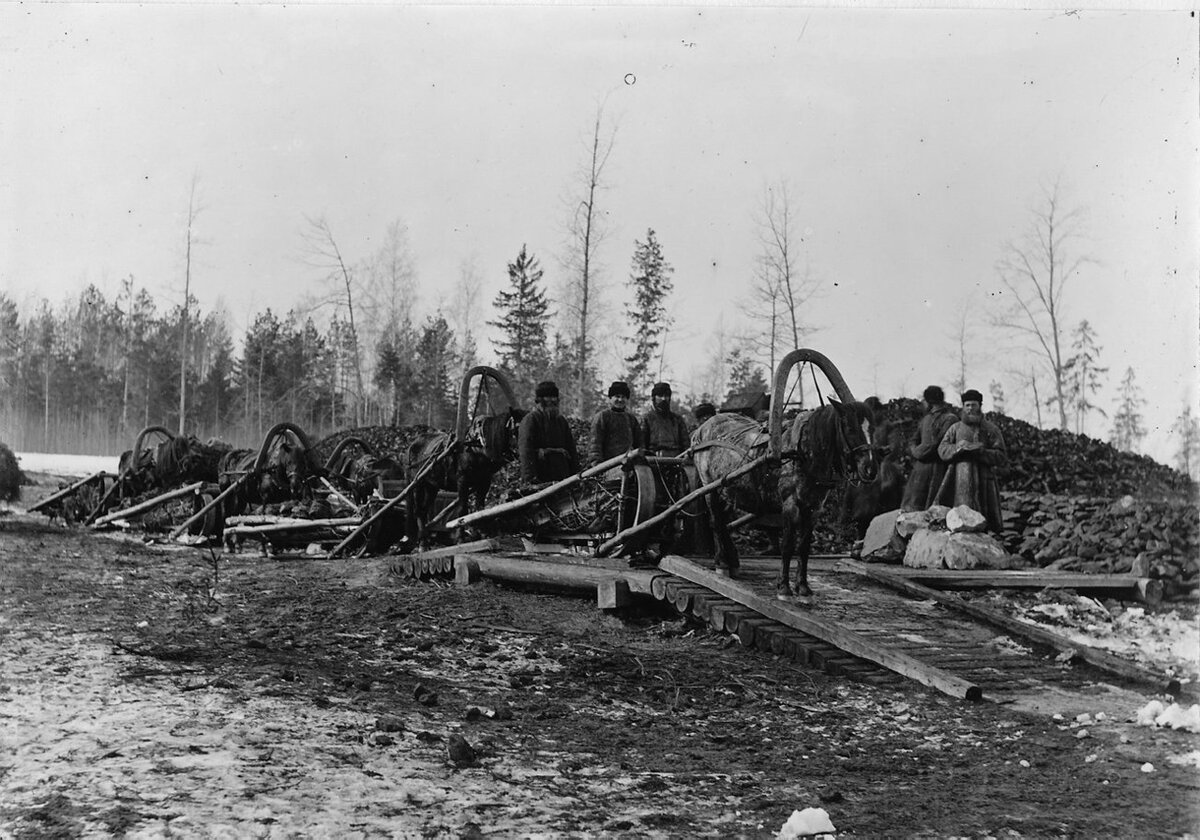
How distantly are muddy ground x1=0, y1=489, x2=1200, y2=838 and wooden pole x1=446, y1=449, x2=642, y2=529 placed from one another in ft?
6.07

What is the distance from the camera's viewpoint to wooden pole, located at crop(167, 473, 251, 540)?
1548 centimetres

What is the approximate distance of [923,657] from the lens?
21.7 ft

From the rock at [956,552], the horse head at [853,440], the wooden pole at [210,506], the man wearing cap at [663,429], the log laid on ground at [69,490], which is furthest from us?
the log laid on ground at [69,490]

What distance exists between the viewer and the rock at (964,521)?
10.7 metres

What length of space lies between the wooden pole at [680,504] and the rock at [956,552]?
336 centimetres

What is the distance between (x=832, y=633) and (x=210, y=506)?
12.5m

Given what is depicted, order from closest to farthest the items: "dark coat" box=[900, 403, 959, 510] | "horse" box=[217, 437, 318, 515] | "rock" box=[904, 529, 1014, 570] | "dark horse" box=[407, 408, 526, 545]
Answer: "rock" box=[904, 529, 1014, 570]
"dark horse" box=[407, 408, 526, 545]
"dark coat" box=[900, 403, 959, 510]
"horse" box=[217, 437, 318, 515]

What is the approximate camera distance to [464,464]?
11.7 meters

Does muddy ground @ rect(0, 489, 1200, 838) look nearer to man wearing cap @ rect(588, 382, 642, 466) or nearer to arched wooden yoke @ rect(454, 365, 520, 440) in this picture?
man wearing cap @ rect(588, 382, 642, 466)

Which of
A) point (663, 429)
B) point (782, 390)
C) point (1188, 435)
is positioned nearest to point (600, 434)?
point (663, 429)

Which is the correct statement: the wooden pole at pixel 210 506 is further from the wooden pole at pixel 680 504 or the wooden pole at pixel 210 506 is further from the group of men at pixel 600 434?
the wooden pole at pixel 680 504

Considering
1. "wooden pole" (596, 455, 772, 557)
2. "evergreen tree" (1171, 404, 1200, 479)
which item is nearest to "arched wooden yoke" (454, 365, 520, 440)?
Result: "wooden pole" (596, 455, 772, 557)

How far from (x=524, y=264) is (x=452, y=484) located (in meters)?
24.6

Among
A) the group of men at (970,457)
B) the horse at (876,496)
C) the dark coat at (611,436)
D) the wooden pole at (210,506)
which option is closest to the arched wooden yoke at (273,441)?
the wooden pole at (210,506)
